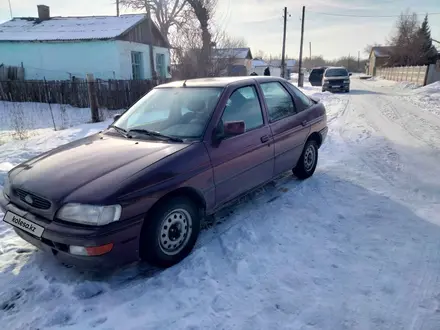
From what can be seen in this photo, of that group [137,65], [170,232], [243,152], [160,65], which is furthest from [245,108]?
[160,65]

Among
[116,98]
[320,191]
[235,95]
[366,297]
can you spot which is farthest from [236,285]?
[116,98]

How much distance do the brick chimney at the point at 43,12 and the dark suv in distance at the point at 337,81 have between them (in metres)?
20.5

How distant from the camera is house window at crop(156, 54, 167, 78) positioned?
24734 mm

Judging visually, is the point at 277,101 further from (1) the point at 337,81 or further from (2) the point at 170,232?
(1) the point at 337,81

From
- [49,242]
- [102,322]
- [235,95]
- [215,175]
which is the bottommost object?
[102,322]

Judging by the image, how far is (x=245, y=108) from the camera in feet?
12.7

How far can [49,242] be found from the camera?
102 inches

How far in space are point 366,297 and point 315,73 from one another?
31159mm

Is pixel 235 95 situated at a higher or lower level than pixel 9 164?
higher

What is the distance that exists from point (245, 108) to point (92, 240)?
7.68 feet

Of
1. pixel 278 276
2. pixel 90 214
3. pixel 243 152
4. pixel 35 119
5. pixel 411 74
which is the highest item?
pixel 411 74

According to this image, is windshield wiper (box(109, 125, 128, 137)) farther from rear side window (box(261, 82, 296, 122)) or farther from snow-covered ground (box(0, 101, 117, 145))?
snow-covered ground (box(0, 101, 117, 145))

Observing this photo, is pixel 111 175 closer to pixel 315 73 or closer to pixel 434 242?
pixel 434 242

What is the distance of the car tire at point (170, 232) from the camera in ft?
9.03
